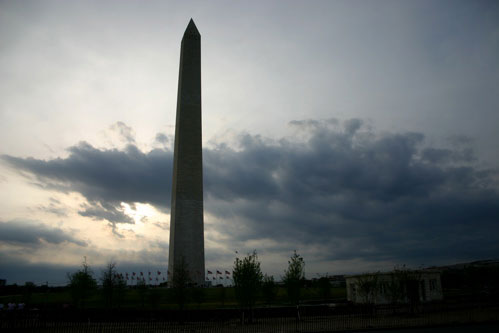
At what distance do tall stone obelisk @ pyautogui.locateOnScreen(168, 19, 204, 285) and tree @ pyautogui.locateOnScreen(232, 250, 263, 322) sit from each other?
56.8 ft

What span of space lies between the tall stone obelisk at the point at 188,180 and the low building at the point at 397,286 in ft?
64.9

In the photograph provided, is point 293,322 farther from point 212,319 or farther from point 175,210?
point 175,210

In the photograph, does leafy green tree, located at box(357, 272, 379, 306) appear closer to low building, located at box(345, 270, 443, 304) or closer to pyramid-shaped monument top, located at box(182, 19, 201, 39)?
low building, located at box(345, 270, 443, 304)

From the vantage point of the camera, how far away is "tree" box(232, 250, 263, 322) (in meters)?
32.9

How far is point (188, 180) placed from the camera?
5194 centimetres

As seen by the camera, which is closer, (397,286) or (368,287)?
(397,286)

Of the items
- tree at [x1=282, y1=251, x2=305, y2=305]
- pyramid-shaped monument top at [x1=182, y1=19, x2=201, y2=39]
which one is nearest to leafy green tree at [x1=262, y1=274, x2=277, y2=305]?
tree at [x1=282, y1=251, x2=305, y2=305]

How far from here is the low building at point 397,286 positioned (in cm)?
3634

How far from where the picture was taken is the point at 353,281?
138 ft

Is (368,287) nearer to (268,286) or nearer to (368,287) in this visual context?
(368,287)

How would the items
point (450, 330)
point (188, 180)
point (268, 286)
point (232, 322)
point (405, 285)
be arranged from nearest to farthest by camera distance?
point (450, 330) → point (232, 322) → point (405, 285) → point (268, 286) → point (188, 180)

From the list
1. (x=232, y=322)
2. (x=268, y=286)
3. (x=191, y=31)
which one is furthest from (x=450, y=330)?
(x=191, y=31)

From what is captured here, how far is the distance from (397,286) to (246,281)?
1314cm

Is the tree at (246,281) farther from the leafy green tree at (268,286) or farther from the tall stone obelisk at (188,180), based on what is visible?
the tall stone obelisk at (188,180)
